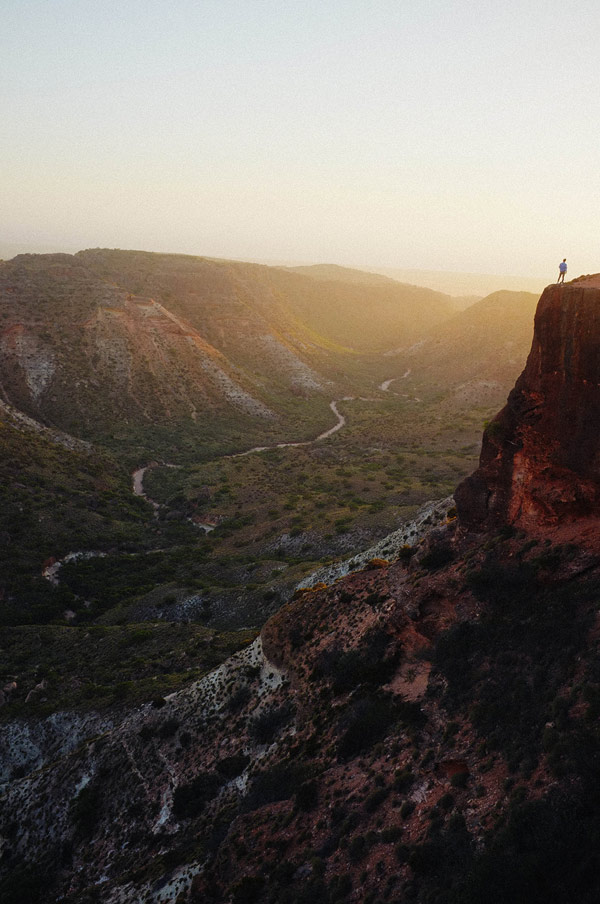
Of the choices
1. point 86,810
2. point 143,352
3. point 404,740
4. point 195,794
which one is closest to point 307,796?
point 404,740

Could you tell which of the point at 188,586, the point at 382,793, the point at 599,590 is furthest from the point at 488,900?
the point at 188,586

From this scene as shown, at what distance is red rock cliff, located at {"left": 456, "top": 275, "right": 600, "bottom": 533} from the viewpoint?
60.0ft

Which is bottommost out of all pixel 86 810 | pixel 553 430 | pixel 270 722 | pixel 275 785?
pixel 86 810

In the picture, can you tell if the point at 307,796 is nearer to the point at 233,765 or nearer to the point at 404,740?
the point at 404,740

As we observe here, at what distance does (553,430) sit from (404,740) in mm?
11312

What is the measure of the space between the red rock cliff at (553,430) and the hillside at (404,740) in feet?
0.23

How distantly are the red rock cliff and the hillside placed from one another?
70 mm

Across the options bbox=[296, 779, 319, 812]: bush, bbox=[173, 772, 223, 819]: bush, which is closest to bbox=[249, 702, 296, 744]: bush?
bbox=[173, 772, 223, 819]: bush

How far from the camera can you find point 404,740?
17.5 metres

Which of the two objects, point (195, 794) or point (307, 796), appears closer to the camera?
point (307, 796)

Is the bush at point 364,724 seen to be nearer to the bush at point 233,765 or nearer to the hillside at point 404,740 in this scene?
the hillside at point 404,740

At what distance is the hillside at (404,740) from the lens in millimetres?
12984

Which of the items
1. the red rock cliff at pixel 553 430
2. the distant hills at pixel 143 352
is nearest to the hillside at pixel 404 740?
the red rock cliff at pixel 553 430

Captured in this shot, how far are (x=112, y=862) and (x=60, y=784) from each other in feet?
14.2
